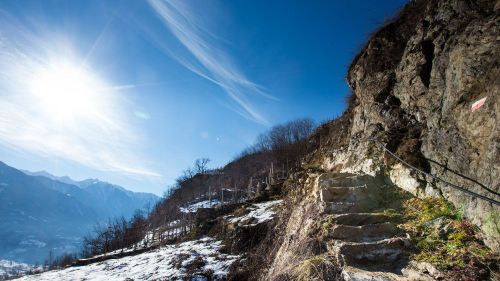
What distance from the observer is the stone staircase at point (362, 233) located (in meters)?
5.66

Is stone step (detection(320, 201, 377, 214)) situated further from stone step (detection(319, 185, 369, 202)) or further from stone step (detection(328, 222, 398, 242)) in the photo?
stone step (detection(328, 222, 398, 242))

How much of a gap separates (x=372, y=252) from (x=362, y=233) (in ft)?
3.12

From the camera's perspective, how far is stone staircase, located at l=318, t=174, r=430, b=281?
18.6ft

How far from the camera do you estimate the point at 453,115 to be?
7.18 m

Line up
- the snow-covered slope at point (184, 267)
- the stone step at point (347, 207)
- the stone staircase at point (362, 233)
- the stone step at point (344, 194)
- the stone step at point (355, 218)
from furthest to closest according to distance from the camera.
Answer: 1. the snow-covered slope at point (184, 267)
2. the stone step at point (344, 194)
3. the stone step at point (347, 207)
4. the stone step at point (355, 218)
5. the stone staircase at point (362, 233)

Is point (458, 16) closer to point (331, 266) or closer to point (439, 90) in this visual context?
point (439, 90)

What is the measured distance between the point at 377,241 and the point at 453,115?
3.28 meters

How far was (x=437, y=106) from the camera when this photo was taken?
8141 millimetres

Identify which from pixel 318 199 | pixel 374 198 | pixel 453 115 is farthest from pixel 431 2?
pixel 318 199

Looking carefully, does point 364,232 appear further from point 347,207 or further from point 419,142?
point 419,142

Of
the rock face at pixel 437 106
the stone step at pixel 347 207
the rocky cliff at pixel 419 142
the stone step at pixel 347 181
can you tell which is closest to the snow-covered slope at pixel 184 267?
the rocky cliff at pixel 419 142

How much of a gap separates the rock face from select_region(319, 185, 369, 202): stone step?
0.93 m

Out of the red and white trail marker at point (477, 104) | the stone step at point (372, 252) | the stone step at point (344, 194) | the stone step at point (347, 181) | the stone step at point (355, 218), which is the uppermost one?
the red and white trail marker at point (477, 104)

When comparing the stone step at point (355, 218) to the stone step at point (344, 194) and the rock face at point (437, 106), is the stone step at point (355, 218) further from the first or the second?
the rock face at point (437, 106)
